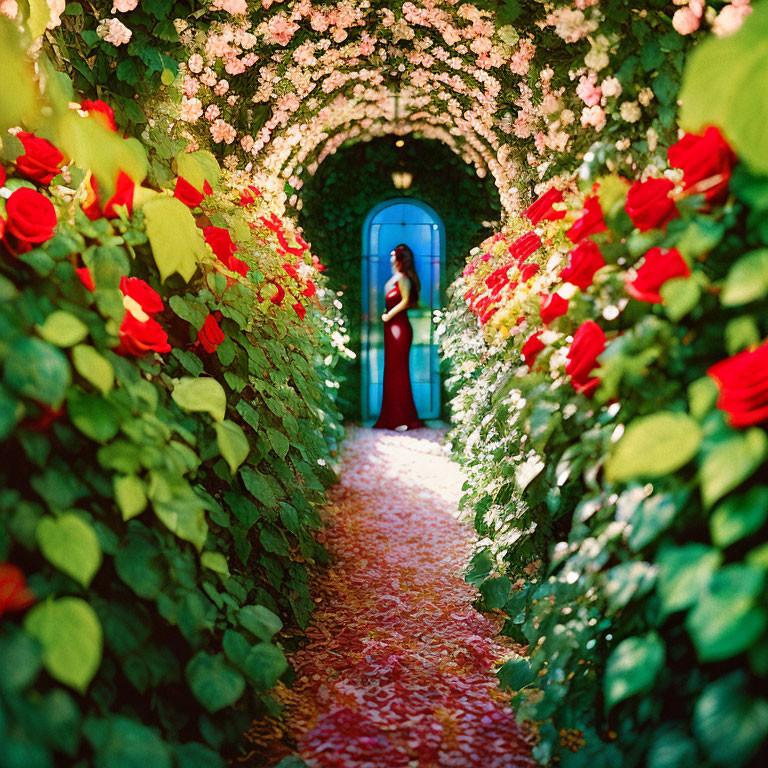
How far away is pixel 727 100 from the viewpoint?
83 cm

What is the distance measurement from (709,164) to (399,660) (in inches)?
69.2

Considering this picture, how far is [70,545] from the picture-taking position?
0.98 m

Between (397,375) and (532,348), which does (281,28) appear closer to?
(532,348)

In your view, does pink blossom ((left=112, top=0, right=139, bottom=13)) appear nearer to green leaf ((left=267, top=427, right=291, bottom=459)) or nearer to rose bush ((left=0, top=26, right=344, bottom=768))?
rose bush ((left=0, top=26, right=344, bottom=768))

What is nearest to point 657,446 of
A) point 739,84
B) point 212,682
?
point 739,84

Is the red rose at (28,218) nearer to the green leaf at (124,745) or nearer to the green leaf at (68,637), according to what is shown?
the green leaf at (68,637)

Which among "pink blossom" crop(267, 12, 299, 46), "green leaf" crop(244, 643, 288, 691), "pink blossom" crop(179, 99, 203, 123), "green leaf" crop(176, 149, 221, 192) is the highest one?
"pink blossom" crop(267, 12, 299, 46)

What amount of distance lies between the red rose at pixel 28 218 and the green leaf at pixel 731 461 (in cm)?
116

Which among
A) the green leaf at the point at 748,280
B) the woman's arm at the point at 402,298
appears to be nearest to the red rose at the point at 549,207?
the green leaf at the point at 748,280

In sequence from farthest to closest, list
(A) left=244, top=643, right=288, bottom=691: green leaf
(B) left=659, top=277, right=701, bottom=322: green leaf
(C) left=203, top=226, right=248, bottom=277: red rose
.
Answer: (C) left=203, top=226, right=248, bottom=277: red rose → (A) left=244, top=643, right=288, bottom=691: green leaf → (B) left=659, top=277, right=701, bottom=322: green leaf

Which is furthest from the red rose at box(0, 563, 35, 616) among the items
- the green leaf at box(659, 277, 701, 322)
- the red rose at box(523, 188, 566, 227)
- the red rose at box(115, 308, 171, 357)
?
the red rose at box(523, 188, 566, 227)

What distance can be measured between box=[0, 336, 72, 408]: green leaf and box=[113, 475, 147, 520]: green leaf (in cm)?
21

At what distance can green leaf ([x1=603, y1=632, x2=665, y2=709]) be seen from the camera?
0.97 metres

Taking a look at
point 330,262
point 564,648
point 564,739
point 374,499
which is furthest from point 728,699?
point 330,262
